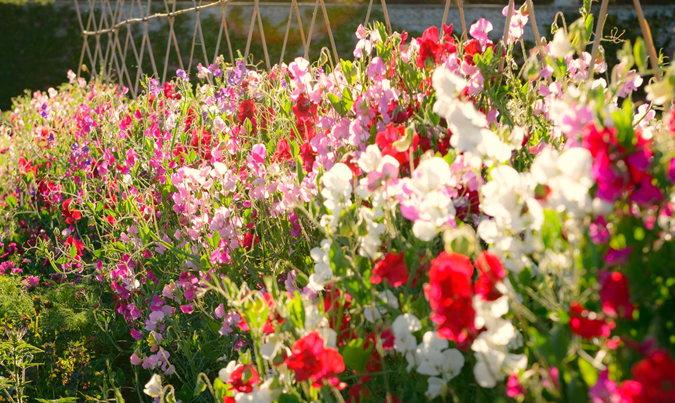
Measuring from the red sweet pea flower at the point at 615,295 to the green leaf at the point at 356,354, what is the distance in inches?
15.1

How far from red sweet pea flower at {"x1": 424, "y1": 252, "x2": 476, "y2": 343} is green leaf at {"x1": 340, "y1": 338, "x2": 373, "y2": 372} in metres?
0.23

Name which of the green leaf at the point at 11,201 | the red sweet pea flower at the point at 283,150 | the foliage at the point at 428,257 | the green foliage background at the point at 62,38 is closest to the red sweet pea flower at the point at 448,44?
the foliage at the point at 428,257

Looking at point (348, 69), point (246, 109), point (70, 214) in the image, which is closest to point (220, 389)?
point (348, 69)

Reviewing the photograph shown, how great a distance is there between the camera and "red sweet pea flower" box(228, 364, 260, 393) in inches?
32.4

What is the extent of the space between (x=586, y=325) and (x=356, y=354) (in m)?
0.37

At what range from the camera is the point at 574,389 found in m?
0.55

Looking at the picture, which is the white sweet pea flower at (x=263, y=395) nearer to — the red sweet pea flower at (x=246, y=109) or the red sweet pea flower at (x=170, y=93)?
the red sweet pea flower at (x=246, y=109)

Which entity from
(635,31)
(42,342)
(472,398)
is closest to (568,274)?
(472,398)

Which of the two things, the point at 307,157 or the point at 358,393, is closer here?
the point at 358,393

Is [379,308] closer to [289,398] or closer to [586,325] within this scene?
[289,398]

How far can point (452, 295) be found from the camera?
0.63 m

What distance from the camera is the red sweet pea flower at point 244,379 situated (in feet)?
2.70

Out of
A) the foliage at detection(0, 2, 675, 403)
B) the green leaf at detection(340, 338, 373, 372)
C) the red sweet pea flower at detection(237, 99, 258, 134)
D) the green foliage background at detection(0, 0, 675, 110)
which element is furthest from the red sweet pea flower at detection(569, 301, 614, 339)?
the green foliage background at detection(0, 0, 675, 110)

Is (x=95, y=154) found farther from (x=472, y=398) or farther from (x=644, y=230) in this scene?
(x=644, y=230)
